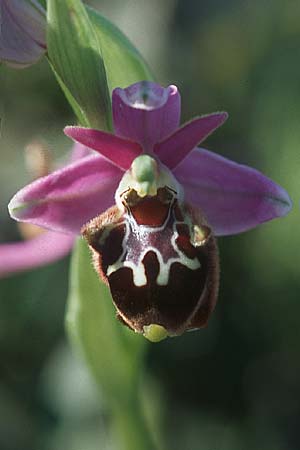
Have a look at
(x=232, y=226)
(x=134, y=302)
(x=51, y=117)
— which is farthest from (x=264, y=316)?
(x=134, y=302)

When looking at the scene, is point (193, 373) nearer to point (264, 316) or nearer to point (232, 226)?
point (264, 316)

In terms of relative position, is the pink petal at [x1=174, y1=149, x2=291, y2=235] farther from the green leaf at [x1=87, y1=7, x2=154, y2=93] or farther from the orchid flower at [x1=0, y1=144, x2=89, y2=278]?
the orchid flower at [x1=0, y1=144, x2=89, y2=278]

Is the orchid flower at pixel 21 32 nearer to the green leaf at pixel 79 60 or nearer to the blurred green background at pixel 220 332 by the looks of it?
the green leaf at pixel 79 60

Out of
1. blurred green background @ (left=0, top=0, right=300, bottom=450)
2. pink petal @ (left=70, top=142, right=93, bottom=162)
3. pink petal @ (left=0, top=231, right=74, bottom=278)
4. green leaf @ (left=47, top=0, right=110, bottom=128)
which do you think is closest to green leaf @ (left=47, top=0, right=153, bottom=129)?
green leaf @ (left=47, top=0, right=110, bottom=128)

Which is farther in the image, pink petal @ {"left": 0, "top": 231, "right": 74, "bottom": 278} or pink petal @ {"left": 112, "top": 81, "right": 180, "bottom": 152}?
pink petal @ {"left": 0, "top": 231, "right": 74, "bottom": 278}

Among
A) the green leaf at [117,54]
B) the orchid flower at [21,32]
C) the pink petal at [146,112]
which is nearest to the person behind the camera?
the pink petal at [146,112]

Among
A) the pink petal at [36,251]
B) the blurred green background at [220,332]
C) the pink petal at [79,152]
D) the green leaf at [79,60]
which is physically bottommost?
the blurred green background at [220,332]

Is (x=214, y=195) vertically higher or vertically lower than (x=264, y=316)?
higher

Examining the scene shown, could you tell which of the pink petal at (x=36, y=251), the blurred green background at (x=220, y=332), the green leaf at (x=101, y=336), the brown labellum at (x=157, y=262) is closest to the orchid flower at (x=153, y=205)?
the brown labellum at (x=157, y=262)
